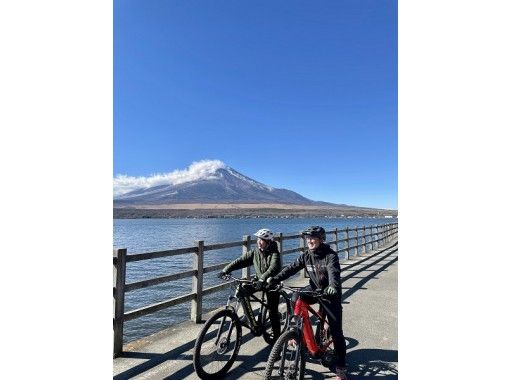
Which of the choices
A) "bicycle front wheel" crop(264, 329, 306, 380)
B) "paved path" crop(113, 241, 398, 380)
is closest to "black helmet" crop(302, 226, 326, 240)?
"bicycle front wheel" crop(264, 329, 306, 380)

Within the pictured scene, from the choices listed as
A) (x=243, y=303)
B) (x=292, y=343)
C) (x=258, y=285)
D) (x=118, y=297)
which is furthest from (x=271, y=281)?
(x=118, y=297)

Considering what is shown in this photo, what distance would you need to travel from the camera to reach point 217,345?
421cm

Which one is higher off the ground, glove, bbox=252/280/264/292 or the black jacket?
the black jacket

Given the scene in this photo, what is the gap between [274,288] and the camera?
4.62m

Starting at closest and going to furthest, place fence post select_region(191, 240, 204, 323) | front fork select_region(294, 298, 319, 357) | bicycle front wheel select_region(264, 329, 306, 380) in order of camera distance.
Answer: bicycle front wheel select_region(264, 329, 306, 380)
front fork select_region(294, 298, 319, 357)
fence post select_region(191, 240, 204, 323)

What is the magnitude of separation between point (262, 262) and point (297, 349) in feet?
4.18

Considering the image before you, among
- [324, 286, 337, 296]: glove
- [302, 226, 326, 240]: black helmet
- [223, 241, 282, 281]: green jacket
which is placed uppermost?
[302, 226, 326, 240]: black helmet

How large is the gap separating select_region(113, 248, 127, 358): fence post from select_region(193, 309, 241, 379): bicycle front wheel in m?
1.29

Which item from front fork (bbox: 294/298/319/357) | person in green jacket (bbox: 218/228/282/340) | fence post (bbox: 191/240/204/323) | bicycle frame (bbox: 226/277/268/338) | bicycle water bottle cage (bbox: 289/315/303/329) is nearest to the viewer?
bicycle water bottle cage (bbox: 289/315/303/329)

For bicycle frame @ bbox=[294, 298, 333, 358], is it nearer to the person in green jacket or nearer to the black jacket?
the black jacket

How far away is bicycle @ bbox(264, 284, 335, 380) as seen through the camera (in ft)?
11.7
